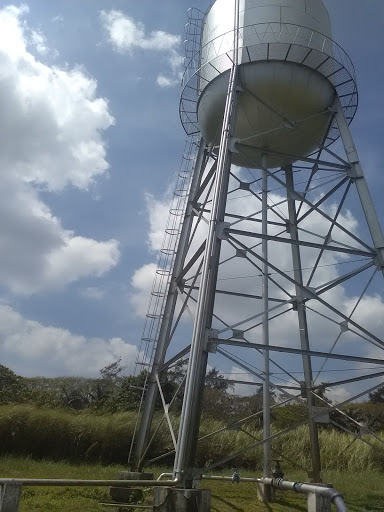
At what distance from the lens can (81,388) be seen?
99.6 feet

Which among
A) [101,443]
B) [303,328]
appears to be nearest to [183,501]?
[303,328]

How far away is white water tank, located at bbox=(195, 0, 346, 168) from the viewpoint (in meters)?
12.0

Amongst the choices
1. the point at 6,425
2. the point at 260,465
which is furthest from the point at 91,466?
the point at 260,465

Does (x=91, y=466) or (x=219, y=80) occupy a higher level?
(x=219, y=80)

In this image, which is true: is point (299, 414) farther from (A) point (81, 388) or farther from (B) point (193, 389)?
(B) point (193, 389)

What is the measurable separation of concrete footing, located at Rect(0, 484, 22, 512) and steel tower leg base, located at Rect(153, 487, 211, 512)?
243 cm

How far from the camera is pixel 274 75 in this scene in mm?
11938

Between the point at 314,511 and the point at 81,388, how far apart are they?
83.1 ft

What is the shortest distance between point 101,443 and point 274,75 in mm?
14419

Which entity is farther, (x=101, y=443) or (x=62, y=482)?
(x=101, y=443)

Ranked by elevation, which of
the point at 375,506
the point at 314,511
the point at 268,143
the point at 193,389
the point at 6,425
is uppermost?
the point at 268,143

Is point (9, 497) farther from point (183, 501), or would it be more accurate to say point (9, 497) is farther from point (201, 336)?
point (201, 336)


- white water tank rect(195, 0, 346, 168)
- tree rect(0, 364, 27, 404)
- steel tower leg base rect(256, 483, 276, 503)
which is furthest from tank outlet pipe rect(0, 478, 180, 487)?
tree rect(0, 364, 27, 404)

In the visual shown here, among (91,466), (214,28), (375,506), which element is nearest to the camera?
(375,506)
